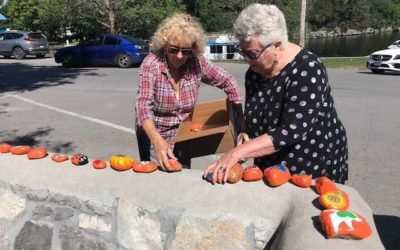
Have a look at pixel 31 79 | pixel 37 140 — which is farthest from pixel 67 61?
pixel 37 140

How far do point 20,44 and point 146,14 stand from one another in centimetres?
1124

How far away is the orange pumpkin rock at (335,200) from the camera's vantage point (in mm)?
2088

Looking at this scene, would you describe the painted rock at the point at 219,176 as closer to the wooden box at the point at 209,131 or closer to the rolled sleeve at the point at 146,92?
the wooden box at the point at 209,131

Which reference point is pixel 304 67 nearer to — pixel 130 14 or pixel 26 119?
pixel 26 119

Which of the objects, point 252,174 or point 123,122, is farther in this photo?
point 123,122

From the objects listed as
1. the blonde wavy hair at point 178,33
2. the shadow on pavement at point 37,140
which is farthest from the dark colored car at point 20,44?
the blonde wavy hair at point 178,33

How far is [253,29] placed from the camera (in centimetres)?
211

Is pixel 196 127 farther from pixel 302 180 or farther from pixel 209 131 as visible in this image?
pixel 302 180

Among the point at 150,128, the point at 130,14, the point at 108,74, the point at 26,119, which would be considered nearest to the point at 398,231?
the point at 150,128

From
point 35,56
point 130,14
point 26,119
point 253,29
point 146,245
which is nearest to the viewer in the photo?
point 253,29

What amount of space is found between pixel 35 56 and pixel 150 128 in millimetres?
27113

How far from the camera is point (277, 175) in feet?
7.56

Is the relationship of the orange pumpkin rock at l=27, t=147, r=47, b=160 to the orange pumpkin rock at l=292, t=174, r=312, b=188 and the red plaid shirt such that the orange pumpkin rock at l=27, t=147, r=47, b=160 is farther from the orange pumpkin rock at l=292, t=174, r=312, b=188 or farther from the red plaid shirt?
the orange pumpkin rock at l=292, t=174, r=312, b=188

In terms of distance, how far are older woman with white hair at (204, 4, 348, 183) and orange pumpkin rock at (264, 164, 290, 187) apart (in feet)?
0.29
